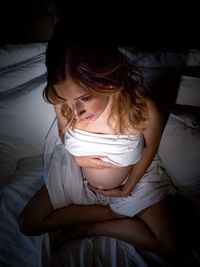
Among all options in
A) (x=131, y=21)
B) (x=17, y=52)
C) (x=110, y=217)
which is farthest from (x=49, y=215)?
(x=131, y=21)

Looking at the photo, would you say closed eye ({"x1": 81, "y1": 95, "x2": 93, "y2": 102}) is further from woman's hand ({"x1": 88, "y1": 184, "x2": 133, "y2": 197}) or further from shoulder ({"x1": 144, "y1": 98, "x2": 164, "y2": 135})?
woman's hand ({"x1": 88, "y1": 184, "x2": 133, "y2": 197})

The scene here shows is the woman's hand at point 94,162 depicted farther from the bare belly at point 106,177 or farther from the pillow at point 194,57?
the pillow at point 194,57

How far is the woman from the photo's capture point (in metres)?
0.66

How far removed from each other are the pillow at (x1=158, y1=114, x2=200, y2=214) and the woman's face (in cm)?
36

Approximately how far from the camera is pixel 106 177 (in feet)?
3.09

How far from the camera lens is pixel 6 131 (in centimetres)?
121

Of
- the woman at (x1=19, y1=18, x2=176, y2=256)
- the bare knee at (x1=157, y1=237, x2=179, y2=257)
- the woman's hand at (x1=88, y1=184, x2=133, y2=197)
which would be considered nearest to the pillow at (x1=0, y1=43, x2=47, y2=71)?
the woman at (x1=19, y1=18, x2=176, y2=256)

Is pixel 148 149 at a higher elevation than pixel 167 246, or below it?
higher

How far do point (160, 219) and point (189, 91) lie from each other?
0.54 meters

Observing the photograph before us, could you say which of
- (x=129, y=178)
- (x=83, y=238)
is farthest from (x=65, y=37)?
(x=83, y=238)

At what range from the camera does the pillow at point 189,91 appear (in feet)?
3.66

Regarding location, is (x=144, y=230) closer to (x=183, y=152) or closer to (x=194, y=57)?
(x=183, y=152)

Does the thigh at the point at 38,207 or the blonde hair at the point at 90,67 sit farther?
the thigh at the point at 38,207

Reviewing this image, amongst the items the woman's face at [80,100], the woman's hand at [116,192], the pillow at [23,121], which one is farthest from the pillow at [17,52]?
the woman's hand at [116,192]
